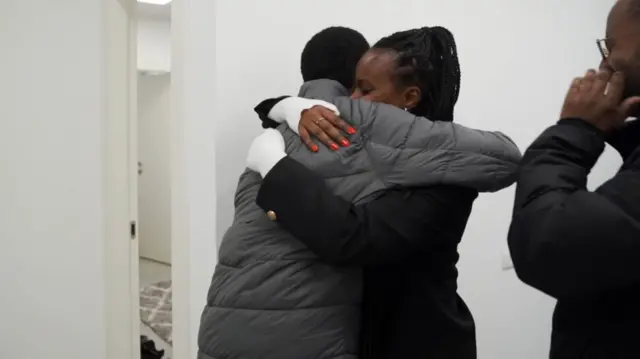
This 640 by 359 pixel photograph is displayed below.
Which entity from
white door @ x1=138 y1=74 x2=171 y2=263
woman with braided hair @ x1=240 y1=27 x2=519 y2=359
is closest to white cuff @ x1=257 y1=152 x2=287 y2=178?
woman with braided hair @ x1=240 y1=27 x2=519 y2=359

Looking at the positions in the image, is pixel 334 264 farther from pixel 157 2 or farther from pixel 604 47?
pixel 157 2

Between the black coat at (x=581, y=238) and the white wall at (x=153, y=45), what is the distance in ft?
15.2

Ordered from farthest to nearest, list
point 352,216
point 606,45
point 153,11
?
point 153,11 < point 352,216 < point 606,45

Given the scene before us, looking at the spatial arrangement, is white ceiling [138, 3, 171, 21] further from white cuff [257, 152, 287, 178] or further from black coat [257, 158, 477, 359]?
black coat [257, 158, 477, 359]

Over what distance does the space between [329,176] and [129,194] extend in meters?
1.55

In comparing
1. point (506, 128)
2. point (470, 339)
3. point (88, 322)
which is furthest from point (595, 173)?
point (88, 322)

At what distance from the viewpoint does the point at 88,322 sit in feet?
7.96

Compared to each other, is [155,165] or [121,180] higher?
[121,180]

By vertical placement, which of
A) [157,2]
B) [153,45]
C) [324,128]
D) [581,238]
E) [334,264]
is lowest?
[334,264]

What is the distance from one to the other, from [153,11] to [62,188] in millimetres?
2686

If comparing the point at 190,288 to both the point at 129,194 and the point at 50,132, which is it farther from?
the point at 50,132

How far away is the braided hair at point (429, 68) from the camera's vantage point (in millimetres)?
1059

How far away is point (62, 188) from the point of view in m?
2.38

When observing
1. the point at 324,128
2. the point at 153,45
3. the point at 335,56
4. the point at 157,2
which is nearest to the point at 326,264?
the point at 324,128
